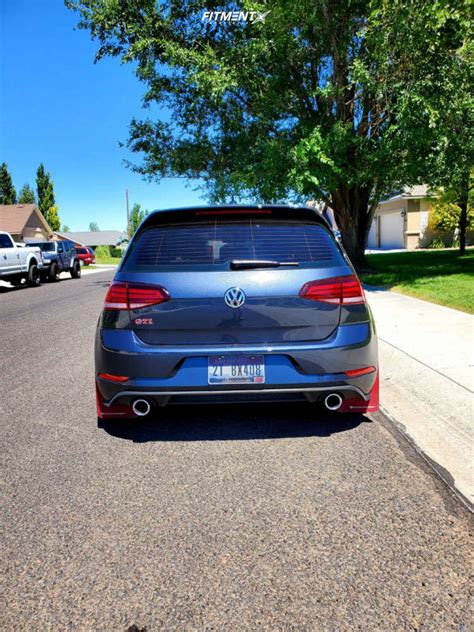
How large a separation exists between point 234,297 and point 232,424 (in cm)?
128

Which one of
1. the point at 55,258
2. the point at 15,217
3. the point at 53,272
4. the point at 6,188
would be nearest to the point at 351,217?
the point at 53,272

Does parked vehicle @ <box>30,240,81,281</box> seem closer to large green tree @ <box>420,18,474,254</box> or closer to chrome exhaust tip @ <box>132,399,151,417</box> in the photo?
large green tree @ <box>420,18,474,254</box>

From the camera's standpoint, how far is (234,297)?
11.4 feet

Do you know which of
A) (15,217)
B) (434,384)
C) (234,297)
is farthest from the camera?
(15,217)

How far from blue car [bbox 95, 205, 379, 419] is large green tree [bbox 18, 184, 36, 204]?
8914 centimetres

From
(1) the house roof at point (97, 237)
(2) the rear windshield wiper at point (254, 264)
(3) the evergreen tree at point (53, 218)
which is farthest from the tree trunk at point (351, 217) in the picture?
(1) the house roof at point (97, 237)

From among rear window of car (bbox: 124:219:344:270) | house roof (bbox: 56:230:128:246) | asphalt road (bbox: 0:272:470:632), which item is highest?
house roof (bbox: 56:230:128:246)

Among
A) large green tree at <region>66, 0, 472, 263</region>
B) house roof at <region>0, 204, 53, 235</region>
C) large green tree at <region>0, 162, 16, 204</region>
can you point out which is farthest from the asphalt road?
large green tree at <region>0, 162, 16, 204</region>

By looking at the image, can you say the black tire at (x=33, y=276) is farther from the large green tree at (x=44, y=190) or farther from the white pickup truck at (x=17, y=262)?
the large green tree at (x=44, y=190)

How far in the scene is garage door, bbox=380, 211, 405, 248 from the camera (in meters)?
38.7

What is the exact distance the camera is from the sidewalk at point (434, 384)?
11.8ft

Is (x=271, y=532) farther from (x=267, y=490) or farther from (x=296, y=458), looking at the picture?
(x=296, y=458)

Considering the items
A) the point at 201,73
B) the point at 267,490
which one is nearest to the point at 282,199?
the point at 201,73

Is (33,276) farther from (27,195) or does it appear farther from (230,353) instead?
(27,195)
